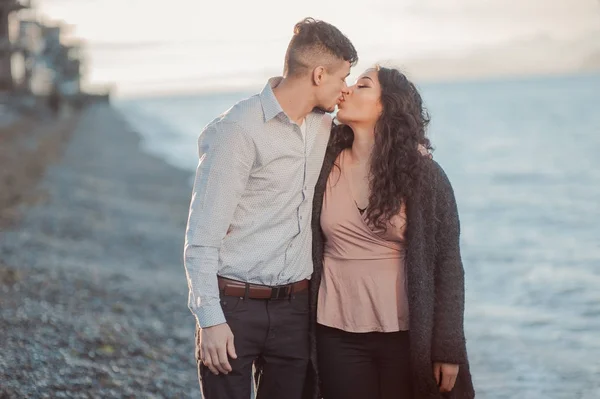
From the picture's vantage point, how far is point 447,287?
344cm

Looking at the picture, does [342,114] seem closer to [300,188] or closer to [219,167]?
[300,188]

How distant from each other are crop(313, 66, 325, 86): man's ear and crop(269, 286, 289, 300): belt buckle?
86 cm

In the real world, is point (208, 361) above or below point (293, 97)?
below

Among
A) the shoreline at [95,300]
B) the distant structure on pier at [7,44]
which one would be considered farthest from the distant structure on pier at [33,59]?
the shoreline at [95,300]

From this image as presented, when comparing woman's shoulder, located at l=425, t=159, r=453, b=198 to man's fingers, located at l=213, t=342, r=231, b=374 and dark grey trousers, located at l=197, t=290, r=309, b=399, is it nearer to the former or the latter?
dark grey trousers, located at l=197, t=290, r=309, b=399

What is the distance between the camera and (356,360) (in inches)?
141

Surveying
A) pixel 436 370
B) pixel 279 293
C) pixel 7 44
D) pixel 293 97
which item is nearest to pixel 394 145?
pixel 293 97

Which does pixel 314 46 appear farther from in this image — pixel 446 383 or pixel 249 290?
pixel 446 383

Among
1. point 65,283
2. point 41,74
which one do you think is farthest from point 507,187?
point 41,74

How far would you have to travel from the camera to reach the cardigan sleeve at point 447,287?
3398 millimetres

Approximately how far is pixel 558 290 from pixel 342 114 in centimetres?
819

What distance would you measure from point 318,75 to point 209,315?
106 cm

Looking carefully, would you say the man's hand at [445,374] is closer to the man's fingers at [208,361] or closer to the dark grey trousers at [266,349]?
the dark grey trousers at [266,349]

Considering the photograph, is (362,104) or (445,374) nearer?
(445,374)
